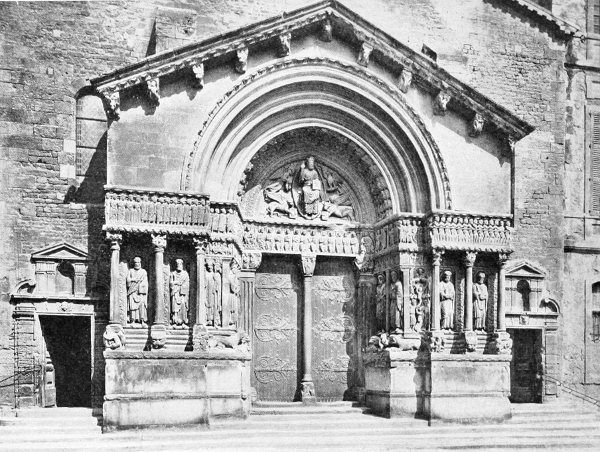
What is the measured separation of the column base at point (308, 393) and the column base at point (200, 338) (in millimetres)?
2750

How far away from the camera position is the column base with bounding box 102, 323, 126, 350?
1220 cm

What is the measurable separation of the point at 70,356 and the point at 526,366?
10353 mm

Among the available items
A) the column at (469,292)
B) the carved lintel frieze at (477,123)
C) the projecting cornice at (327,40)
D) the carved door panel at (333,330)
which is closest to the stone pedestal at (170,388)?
the carved door panel at (333,330)

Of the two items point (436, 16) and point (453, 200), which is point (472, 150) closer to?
point (453, 200)

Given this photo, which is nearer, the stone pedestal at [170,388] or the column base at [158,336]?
the stone pedestal at [170,388]

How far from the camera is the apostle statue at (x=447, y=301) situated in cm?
1404

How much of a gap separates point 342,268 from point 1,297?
6.79m

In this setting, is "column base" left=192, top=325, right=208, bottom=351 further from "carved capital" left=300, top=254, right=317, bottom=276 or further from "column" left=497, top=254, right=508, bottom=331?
"column" left=497, top=254, right=508, bottom=331

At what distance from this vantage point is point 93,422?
12.2 m

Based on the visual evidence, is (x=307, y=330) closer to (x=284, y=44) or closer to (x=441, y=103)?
(x=441, y=103)

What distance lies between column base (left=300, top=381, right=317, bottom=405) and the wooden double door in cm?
22

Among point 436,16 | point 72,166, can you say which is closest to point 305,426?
point 72,166

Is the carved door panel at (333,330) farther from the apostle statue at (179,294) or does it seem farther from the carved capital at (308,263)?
the apostle statue at (179,294)

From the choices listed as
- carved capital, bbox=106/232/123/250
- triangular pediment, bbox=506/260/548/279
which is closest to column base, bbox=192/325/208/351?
carved capital, bbox=106/232/123/250
